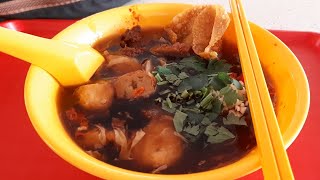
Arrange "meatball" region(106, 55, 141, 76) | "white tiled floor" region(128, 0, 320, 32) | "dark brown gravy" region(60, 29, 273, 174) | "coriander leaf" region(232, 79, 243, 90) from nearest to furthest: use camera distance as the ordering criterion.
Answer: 1. "dark brown gravy" region(60, 29, 273, 174)
2. "coriander leaf" region(232, 79, 243, 90)
3. "meatball" region(106, 55, 141, 76)
4. "white tiled floor" region(128, 0, 320, 32)

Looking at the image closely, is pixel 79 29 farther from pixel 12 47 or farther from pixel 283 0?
pixel 283 0

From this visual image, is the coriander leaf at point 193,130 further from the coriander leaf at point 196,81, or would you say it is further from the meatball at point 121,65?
the meatball at point 121,65

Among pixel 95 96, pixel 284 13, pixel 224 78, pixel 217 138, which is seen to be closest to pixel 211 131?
pixel 217 138

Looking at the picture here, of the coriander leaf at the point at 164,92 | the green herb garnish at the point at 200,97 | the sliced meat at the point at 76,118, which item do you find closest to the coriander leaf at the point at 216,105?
the green herb garnish at the point at 200,97

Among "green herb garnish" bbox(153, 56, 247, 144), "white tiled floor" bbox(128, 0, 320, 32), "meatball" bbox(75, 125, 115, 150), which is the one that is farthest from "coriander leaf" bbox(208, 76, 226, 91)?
"white tiled floor" bbox(128, 0, 320, 32)

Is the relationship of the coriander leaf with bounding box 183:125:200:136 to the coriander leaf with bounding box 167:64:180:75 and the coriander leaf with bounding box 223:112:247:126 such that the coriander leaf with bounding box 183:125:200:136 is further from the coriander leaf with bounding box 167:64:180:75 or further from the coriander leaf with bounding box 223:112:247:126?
the coriander leaf with bounding box 167:64:180:75

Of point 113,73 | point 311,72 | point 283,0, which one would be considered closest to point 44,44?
point 113,73
